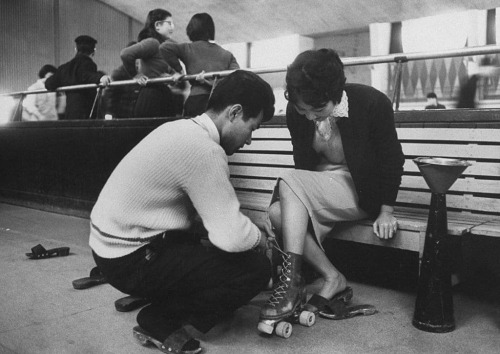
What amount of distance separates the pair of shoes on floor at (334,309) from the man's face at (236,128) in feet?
3.21

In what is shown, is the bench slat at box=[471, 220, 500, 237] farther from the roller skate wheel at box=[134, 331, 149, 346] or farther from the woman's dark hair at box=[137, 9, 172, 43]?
the woman's dark hair at box=[137, 9, 172, 43]

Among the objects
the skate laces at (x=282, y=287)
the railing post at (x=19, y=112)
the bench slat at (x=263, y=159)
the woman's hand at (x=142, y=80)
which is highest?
the woman's hand at (x=142, y=80)

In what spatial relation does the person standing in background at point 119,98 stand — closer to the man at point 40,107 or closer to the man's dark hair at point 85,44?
the man's dark hair at point 85,44

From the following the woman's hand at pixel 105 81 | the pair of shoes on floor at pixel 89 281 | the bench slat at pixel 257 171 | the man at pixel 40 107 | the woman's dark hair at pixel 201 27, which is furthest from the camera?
the man at pixel 40 107

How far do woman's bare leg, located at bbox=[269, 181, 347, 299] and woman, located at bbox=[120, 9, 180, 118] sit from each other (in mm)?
2843

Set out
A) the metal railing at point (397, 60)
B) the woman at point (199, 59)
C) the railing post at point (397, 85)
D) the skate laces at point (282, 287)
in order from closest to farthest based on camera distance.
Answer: the skate laces at point (282, 287) → the metal railing at point (397, 60) → the railing post at point (397, 85) → the woman at point (199, 59)

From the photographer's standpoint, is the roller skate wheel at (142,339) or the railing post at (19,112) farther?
the railing post at (19,112)

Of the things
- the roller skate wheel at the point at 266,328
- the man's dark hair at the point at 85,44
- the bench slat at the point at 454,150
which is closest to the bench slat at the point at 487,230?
the bench slat at the point at 454,150

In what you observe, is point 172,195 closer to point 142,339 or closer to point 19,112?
point 142,339

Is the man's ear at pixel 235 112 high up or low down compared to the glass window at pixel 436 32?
down

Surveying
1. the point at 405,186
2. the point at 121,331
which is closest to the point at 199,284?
the point at 121,331

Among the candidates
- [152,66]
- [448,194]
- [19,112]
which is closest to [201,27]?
[152,66]

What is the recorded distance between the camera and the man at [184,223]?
7.19 feet

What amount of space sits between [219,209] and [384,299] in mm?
1482
